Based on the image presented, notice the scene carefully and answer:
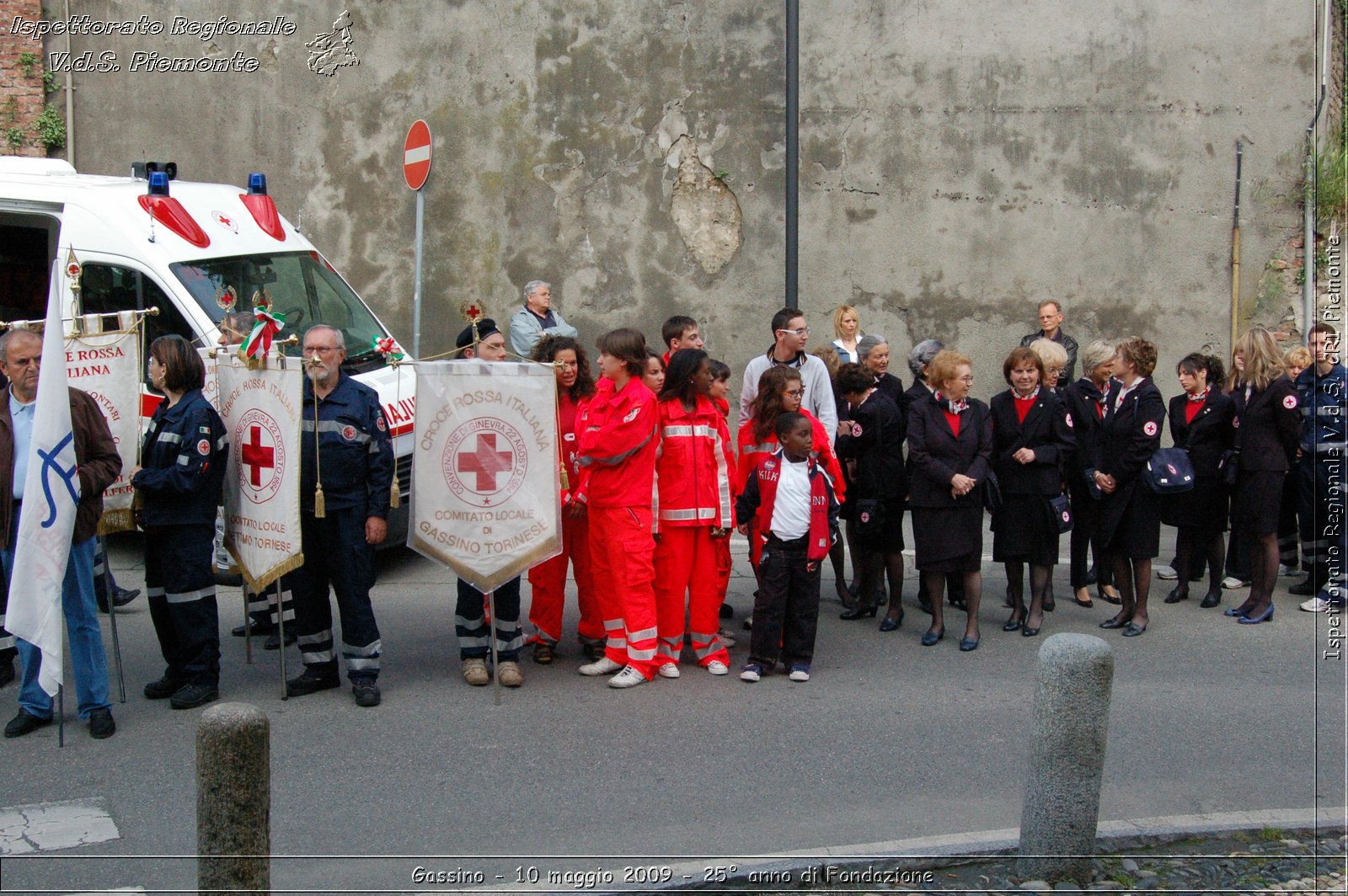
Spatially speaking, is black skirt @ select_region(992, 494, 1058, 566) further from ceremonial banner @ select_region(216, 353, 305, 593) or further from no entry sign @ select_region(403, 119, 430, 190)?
no entry sign @ select_region(403, 119, 430, 190)

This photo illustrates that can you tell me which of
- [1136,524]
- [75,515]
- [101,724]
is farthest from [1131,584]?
[75,515]

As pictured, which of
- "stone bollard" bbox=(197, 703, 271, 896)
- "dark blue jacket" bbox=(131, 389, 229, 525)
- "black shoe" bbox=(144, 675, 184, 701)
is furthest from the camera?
"black shoe" bbox=(144, 675, 184, 701)

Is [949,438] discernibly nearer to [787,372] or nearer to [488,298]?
[787,372]

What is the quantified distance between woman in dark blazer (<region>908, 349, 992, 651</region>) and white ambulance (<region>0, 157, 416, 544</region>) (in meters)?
3.65

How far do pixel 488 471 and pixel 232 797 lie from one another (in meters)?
2.96

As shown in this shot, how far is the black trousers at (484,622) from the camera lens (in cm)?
698

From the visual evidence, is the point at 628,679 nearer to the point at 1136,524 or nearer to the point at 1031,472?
the point at 1031,472

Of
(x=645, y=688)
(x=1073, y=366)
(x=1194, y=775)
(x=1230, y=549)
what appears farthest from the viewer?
(x=1073, y=366)

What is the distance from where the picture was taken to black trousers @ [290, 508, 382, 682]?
6.63m

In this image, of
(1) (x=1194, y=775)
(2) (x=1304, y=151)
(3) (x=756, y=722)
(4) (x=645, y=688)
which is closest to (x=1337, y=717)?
(1) (x=1194, y=775)

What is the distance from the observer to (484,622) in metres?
7.16

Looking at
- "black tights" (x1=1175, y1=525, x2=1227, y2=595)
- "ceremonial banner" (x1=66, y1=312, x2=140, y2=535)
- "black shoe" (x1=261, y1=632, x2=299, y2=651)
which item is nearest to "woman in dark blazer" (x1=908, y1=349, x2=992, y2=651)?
"black tights" (x1=1175, y1=525, x2=1227, y2=595)

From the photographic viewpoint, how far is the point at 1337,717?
6.60 metres

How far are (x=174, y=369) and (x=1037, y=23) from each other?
406 inches
